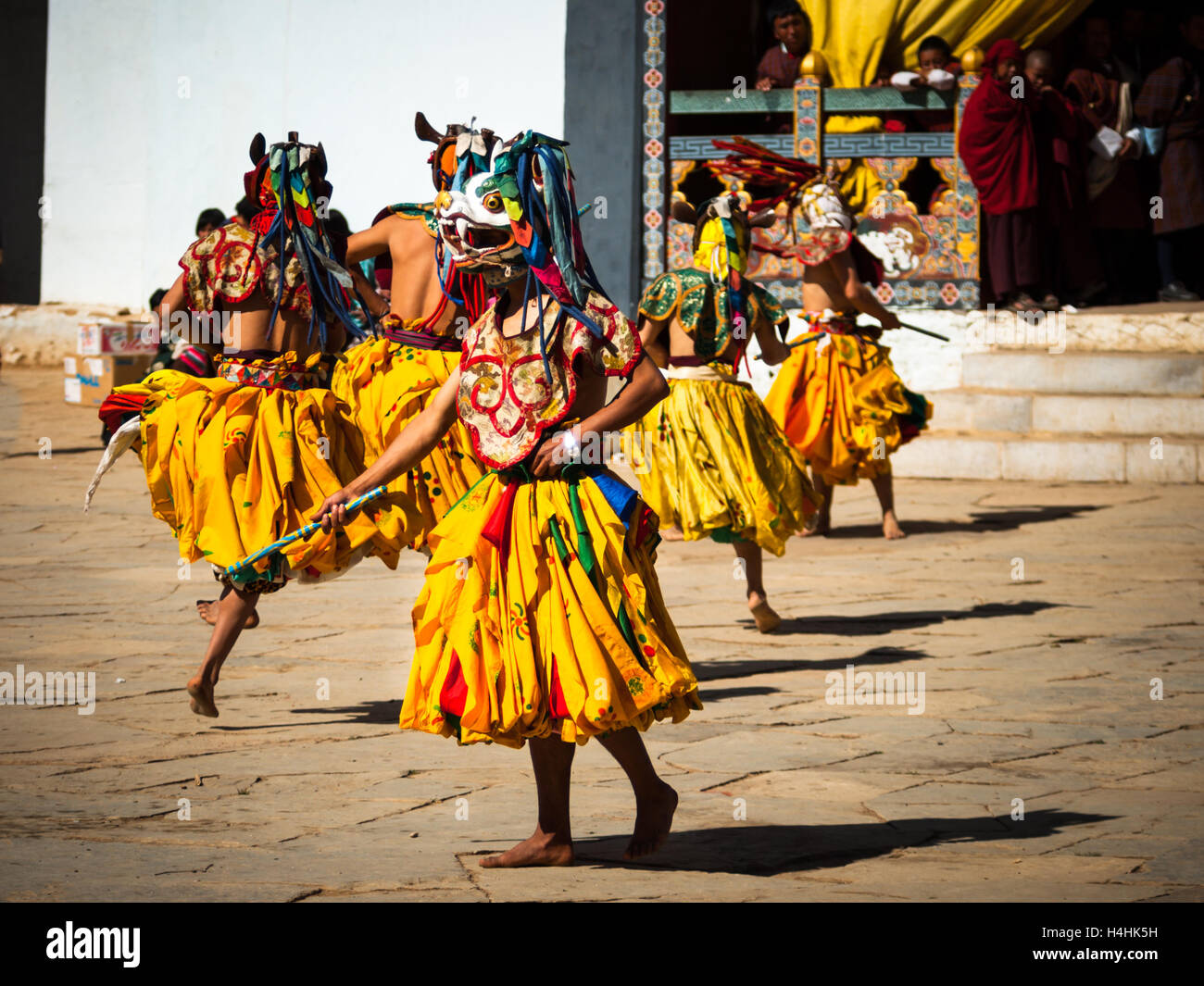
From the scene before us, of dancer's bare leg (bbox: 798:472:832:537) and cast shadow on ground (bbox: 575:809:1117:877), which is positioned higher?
dancer's bare leg (bbox: 798:472:832:537)

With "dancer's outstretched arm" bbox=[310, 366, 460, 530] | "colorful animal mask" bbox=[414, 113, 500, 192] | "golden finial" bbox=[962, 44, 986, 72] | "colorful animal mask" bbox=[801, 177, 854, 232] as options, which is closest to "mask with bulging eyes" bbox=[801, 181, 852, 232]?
"colorful animal mask" bbox=[801, 177, 854, 232]

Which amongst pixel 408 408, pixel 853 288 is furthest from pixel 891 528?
pixel 408 408

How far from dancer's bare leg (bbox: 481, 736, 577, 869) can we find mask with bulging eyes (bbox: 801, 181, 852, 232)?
6210 millimetres

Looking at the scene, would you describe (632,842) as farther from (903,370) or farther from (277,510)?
(903,370)

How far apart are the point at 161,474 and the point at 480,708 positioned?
2567 millimetres

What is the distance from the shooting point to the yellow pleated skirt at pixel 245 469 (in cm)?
603

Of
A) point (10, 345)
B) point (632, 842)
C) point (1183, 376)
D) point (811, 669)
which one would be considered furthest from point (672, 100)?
point (632, 842)

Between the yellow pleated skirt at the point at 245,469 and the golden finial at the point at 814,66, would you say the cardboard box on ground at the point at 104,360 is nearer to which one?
the golden finial at the point at 814,66

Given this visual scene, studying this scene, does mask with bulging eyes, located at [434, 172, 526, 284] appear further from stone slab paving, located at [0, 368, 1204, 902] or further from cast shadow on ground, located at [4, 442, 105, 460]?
cast shadow on ground, located at [4, 442, 105, 460]

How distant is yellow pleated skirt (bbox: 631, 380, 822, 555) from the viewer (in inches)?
292

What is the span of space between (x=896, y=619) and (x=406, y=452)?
13.7 ft

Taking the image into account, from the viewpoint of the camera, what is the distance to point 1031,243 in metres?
13.6

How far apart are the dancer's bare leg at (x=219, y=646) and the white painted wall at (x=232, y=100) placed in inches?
385

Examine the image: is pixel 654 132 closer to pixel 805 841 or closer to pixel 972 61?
pixel 972 61
